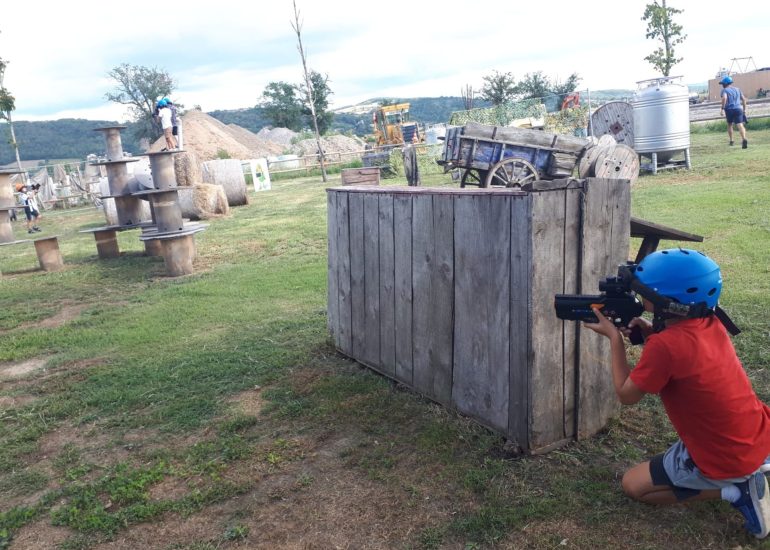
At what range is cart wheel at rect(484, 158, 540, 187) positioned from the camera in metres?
11.4

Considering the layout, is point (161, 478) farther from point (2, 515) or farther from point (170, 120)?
point (170, 120)

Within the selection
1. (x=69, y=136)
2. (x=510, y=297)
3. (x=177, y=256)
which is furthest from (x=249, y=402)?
(x=69, y=136)

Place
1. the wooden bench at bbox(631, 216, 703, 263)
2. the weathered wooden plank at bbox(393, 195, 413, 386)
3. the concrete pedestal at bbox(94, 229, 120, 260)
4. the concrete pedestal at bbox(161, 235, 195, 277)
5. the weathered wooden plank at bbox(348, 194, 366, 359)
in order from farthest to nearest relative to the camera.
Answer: the concrete pedestal at bbox(94, 229, 120, 260), the concrete pedestal at bbox(161, 235, 195, 277), the weathered wooden plank at bbox(348, 194, 366, 359), the weathered wooden plank at bbox(393, 195, 413, 386), the wooden bench at bbox(631, 216, 703, 263)

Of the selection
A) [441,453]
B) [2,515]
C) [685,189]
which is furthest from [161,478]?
[685,189]

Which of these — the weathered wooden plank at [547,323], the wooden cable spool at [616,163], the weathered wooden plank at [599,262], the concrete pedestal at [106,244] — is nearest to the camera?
the weathered wooden plank at [547,323]

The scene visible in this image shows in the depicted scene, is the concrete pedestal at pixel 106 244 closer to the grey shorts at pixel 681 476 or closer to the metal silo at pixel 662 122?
the grey shorts at pixel 681 476

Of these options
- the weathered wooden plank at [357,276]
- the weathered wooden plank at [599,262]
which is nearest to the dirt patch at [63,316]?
the weathered wooden plank at [357,276]

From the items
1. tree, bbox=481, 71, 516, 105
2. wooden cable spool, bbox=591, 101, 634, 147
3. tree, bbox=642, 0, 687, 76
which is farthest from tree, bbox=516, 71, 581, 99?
wooden cable spool, bbox=591, 101, 634, 147

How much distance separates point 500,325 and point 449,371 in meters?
0.62

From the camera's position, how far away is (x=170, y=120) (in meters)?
16.1

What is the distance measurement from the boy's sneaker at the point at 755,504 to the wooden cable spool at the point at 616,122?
13.7 metres

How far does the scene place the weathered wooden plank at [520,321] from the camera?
128 inches

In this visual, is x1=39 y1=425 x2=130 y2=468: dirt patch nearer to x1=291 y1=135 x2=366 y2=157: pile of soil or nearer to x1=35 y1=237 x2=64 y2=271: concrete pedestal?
x1=35 y1=237 x2=64 y2=271: concrete pedestal

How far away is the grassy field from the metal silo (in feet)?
24.3
